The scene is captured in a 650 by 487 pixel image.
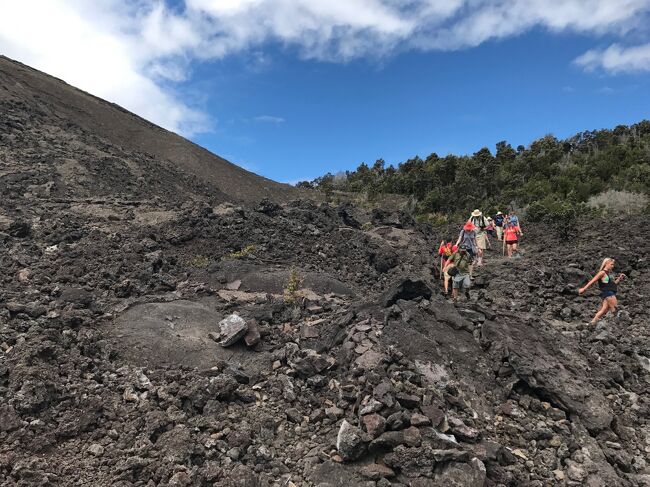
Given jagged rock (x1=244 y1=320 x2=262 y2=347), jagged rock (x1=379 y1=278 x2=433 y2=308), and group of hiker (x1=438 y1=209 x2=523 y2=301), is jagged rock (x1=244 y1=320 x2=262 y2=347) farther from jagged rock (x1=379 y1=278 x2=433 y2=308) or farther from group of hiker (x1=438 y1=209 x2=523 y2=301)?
group of hiker (x1=438 y1=209 x2=523 y2=301)

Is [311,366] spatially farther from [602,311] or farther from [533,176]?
[533,176]

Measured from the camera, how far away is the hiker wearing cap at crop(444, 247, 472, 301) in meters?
9.66

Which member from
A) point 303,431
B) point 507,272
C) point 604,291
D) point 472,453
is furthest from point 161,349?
point 507,272

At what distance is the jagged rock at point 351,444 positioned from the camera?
4422mm

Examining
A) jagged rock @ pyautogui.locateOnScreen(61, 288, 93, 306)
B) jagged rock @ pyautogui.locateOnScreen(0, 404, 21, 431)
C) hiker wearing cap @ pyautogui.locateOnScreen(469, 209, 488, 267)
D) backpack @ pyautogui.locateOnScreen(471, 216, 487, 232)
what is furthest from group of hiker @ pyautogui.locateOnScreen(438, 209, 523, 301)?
jagged rock @ pyautogui.locateOnScreen(0, 404, 21, 431)

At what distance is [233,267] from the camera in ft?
33.8

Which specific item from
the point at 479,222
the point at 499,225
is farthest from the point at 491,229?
the point at 479,222

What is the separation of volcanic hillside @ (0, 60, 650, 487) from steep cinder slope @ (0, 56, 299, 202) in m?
8.44

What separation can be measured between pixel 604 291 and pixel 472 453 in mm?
5127

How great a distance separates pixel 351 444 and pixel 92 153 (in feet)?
77.2

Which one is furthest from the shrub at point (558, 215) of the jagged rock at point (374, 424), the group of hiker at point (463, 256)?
the jagged rock at point (374, 424)

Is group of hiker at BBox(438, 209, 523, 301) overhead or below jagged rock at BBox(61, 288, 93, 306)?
overhead

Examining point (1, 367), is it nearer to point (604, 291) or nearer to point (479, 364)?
point (479, 364)

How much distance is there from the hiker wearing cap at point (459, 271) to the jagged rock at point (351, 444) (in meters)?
5.66
